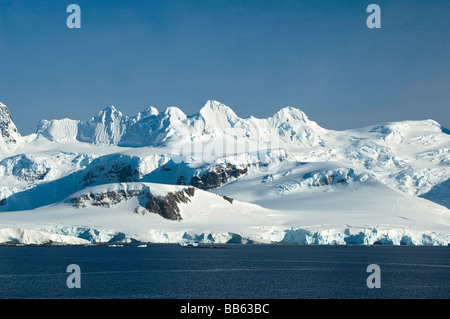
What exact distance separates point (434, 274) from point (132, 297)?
58.6 m

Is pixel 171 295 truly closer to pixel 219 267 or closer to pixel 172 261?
pixel 219 267

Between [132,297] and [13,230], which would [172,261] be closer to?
[132,297]

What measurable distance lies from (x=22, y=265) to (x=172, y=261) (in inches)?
1226

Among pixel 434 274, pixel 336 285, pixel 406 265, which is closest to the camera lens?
pixel 336 285

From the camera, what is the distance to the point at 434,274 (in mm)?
115312

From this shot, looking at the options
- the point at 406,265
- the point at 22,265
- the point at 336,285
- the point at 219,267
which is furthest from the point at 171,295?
the point at 406,265

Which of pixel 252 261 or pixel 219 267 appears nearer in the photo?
pixel 219 267

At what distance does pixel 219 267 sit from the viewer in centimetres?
12294
